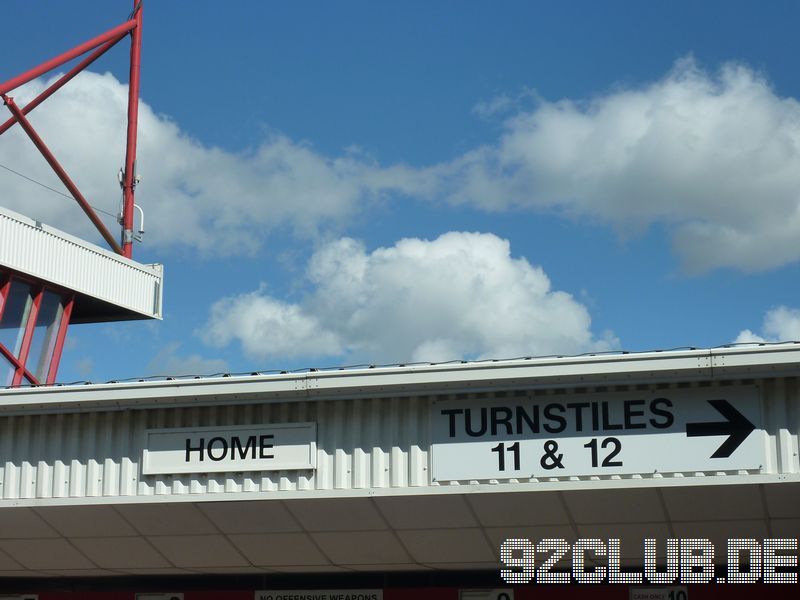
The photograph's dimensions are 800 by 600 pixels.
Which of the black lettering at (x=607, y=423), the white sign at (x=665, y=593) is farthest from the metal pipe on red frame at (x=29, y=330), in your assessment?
the black lettering at (x=607, y=423)

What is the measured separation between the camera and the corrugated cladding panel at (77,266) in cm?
3553

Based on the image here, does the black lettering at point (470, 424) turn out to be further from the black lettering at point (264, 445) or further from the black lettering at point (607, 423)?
the black lettering at point (264, 445)

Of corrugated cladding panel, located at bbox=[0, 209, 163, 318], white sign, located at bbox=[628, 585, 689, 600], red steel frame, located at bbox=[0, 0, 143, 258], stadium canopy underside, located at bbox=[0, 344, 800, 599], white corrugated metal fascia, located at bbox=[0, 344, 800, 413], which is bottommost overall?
white sign, located at bbox=[628, 585, 689, 600]

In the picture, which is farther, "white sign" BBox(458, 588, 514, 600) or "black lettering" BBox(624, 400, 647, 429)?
"white sign" BBox(458, 588, 514, 600)

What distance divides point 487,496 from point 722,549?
453cm

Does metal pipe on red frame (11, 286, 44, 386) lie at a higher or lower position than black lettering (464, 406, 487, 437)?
higher

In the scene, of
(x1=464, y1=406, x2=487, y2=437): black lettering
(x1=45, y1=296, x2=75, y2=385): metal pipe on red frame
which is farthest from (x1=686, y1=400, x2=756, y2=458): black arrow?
(x1=45, y1=296, x2=75, y2=385): metal pipe on red frame

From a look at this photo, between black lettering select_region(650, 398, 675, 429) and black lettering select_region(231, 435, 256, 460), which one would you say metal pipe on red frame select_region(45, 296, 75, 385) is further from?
black lettering select_region(650, 398, 675, 429)

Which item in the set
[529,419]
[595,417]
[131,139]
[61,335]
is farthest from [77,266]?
[595,417]

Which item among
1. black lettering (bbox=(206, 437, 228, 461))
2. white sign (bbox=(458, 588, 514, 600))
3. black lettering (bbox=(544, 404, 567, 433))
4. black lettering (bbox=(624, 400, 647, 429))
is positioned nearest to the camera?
black lettering (bbox=(624, 400, 647, 429))

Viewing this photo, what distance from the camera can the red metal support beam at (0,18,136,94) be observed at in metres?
40.3

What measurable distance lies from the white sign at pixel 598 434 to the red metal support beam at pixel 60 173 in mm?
25539

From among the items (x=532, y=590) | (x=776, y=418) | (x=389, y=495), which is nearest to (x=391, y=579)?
(x=532, y=590)

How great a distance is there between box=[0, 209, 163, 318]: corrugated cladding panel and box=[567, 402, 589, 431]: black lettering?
837 inches
